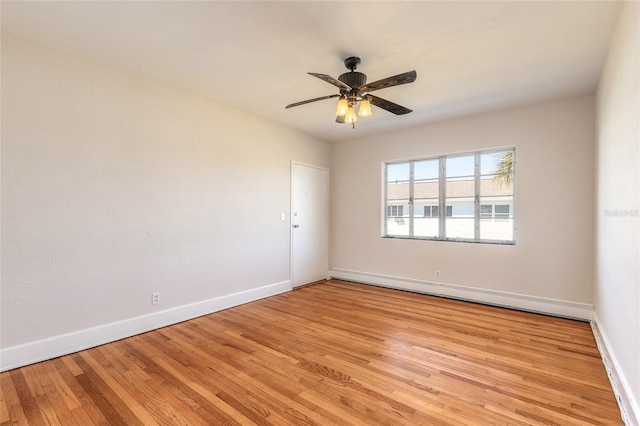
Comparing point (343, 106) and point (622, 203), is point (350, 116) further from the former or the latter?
point (622, 203)

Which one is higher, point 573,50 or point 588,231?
point 573,50

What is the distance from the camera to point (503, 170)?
4047 millimetres

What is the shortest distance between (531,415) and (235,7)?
3291mm

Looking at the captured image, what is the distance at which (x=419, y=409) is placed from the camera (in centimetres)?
185

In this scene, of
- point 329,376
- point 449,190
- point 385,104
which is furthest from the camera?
point 449,190

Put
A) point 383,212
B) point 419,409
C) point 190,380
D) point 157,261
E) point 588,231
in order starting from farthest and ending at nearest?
point 383,212 → point 588,231 → point 157,261 → point 190,380 → point 419,409

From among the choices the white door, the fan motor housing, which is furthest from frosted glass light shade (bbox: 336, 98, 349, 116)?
the white door

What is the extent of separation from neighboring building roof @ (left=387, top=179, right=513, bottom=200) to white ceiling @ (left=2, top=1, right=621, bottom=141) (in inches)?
48.7

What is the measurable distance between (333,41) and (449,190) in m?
3.00

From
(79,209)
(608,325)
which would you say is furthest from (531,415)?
(79,209)

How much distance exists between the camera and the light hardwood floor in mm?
1806

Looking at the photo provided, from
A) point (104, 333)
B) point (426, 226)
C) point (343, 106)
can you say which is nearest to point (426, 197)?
point (426, 226)

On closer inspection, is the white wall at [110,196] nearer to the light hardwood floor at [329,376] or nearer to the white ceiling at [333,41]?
the white ceiling at [333,41]

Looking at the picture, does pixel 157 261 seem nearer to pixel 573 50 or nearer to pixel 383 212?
pixel 383 212
